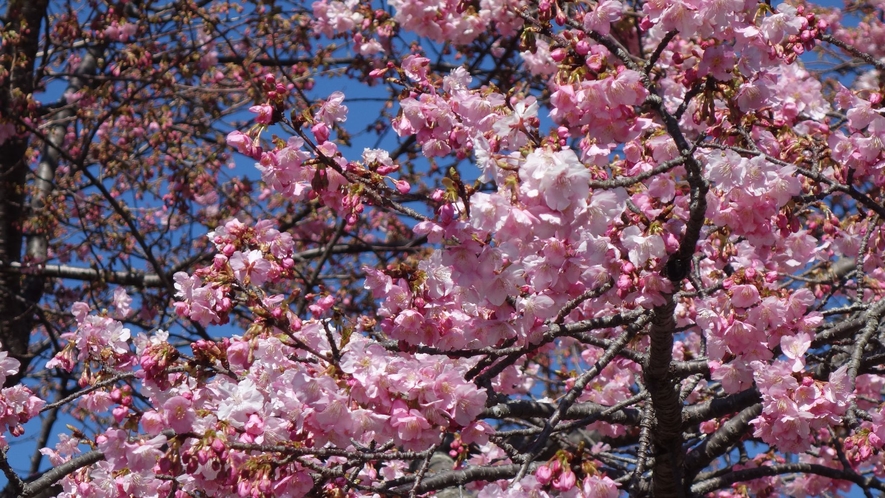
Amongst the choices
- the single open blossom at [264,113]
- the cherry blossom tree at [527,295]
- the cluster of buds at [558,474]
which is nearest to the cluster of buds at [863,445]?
the cherry blossom tree at [527,295]

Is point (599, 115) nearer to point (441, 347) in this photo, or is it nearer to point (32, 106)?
point (441, 347)

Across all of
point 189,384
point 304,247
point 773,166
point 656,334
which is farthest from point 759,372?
point 304,247

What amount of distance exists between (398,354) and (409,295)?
19 centimetres

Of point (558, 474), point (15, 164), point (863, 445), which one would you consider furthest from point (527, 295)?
point (15, 164)

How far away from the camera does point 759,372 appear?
2.45 metres

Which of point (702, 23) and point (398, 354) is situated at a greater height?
point (702, 23)

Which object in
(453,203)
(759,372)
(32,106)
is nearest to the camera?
(453,203)

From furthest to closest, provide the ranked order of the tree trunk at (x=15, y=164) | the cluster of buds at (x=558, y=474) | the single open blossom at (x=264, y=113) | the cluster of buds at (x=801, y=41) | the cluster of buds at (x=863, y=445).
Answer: the tree trunk at (x=15, y=164), the cluster of buds at (x=801, y=41), the cluster of buds at (x=863, y=445), the single open blossom at (x=264, y=113), the cluster of buds at (x=558, y=474)

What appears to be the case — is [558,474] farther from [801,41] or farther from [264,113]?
[801,41]

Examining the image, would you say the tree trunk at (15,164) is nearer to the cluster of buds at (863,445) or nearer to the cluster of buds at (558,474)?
the cluster of buds at (558,474)

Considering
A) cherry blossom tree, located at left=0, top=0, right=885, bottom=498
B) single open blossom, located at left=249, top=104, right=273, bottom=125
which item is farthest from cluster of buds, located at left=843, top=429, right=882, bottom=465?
single open blossom, located at left=249, top=104, right=273, bottom=125

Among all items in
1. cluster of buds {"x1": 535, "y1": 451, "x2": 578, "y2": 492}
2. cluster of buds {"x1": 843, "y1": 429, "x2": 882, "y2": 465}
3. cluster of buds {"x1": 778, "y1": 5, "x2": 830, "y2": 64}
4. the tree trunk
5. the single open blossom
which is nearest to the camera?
cluster of buds {"x1": 535, "y1": 451, "x2": 578, "y2": 492}

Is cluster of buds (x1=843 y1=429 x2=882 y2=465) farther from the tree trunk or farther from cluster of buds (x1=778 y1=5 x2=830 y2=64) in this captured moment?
the tree trunk

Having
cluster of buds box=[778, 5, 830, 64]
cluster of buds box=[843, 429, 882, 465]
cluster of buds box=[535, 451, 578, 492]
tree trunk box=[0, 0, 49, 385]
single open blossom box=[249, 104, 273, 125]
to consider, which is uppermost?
tree trunk box=[0, 0, 49, 385]
